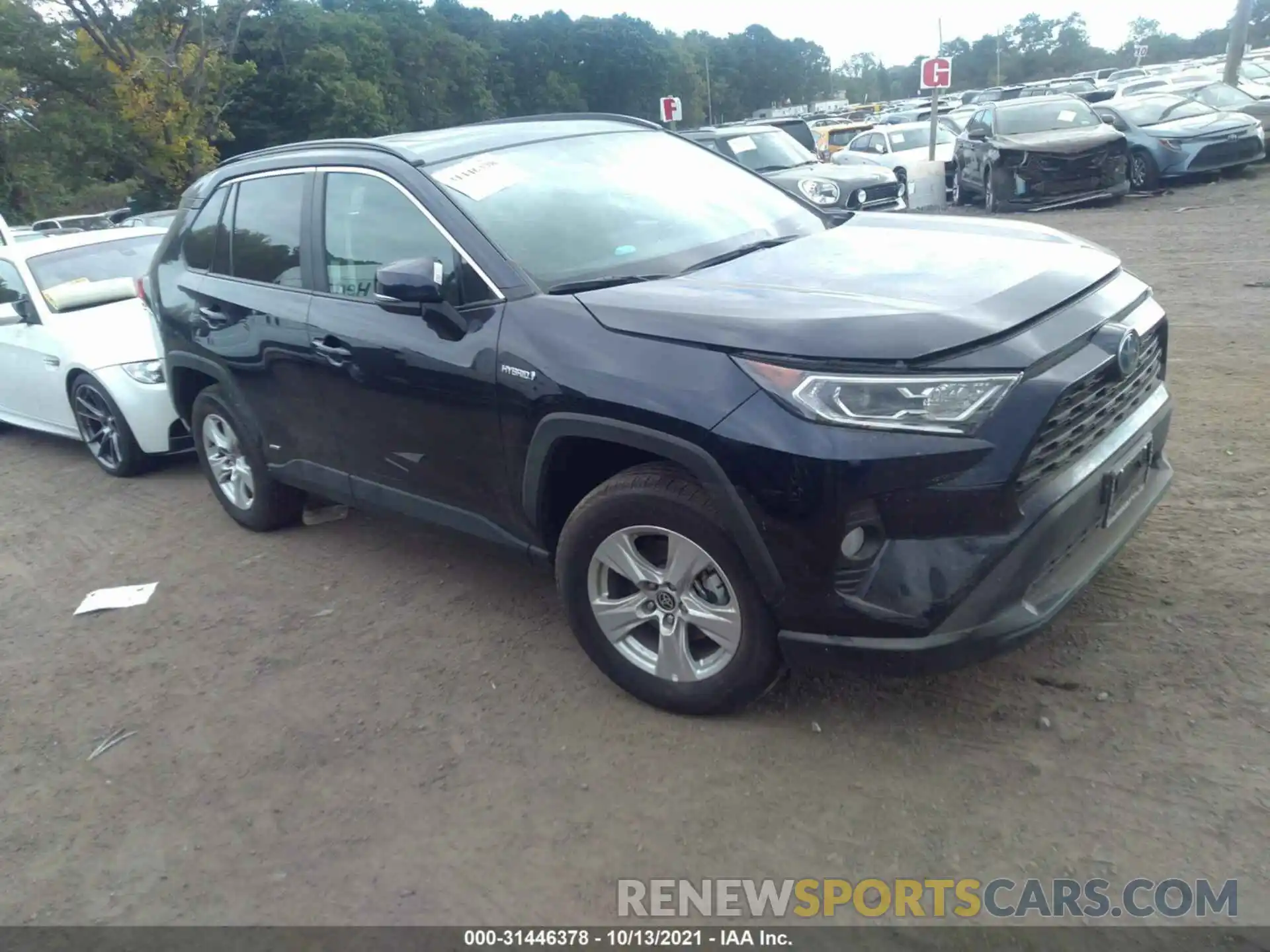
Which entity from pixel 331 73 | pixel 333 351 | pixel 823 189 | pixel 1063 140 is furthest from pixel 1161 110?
pixel 331 73

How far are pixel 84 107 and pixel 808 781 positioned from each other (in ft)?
124

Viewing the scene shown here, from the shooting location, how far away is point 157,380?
6738mm

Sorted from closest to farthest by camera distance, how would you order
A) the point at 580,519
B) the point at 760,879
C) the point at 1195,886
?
the point at 1195,886
the point at 760,879
the point at 580,519

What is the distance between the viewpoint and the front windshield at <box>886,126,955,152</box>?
19875 mm

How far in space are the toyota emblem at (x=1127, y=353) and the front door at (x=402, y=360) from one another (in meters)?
1.97

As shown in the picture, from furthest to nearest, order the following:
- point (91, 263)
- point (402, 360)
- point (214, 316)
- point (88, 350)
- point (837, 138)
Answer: point (837, 138)
point (91, 263)
point (88, 350)
point (214, 316)
point (402, 360)

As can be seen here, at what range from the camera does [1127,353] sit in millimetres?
3279

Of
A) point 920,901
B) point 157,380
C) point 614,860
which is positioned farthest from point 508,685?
point 157,380

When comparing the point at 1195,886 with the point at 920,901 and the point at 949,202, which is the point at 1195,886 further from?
the point at 949,202

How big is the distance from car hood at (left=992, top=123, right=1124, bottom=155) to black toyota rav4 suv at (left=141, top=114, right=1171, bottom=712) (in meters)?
12.2

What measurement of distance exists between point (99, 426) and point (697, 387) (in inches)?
214

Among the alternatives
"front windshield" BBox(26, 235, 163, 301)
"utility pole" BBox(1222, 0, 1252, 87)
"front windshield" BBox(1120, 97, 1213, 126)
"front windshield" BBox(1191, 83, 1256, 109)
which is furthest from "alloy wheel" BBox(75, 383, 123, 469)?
"utility pole" BBox(1222, 0, 1252, 87)

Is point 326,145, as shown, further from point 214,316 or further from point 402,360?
point 402,360

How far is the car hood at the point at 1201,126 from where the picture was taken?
16.5m
